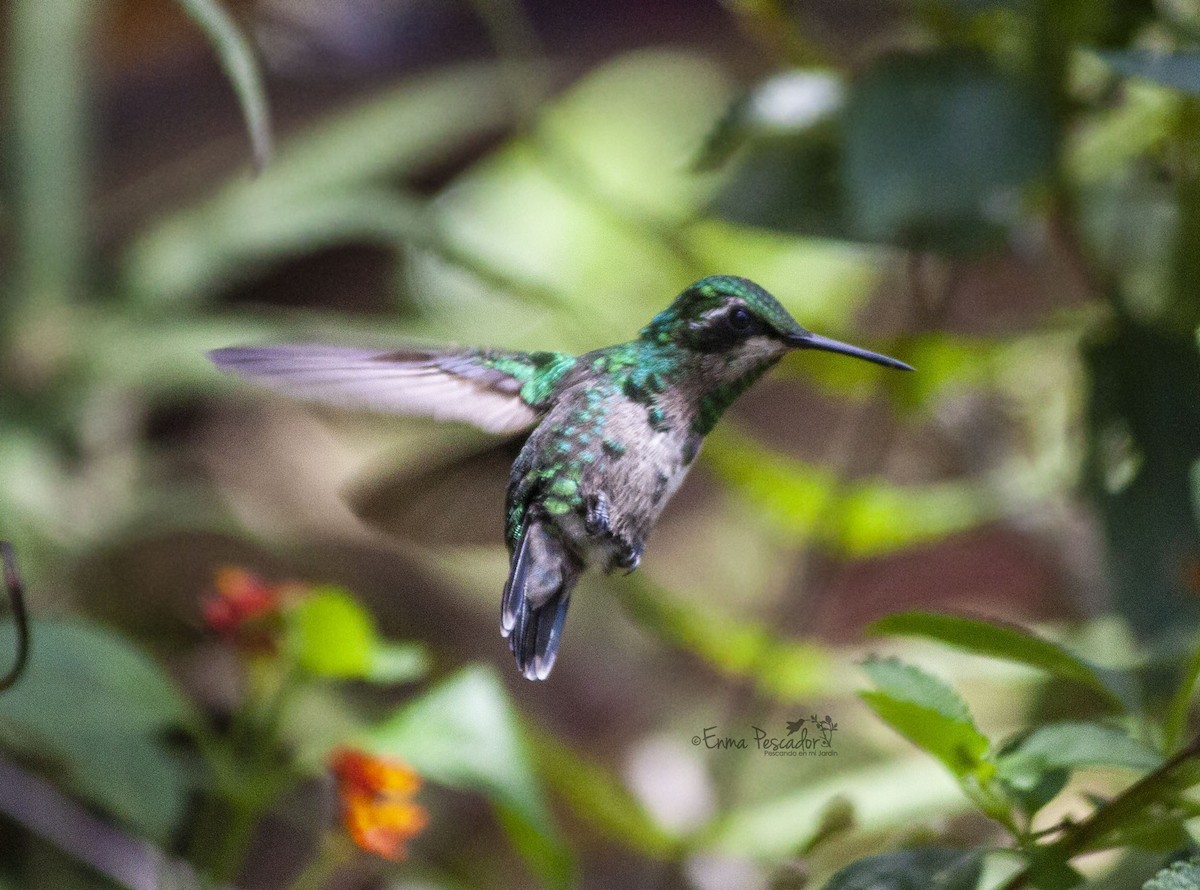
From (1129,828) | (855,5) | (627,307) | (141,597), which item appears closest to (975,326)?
(627,307)

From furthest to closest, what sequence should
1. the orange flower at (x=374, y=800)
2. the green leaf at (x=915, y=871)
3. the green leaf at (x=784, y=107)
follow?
the green leaf at (x=784, y=107) < the orange flower at (x=374, y=800) < the green leaf at (x=915, y=871)

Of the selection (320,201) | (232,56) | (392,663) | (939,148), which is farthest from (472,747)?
(320,201)

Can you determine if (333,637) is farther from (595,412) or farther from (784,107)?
(784,107)

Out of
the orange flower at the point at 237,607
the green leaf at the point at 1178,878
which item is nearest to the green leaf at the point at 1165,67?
the green leaf at the point at 1178,878

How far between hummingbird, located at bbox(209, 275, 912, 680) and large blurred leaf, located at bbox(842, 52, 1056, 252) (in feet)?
1.23

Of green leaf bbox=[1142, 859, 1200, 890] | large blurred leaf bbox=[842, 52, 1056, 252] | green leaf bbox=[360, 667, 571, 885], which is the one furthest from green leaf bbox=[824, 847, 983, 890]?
large blurred leaf bbox=[842, 52, 1056, 252]

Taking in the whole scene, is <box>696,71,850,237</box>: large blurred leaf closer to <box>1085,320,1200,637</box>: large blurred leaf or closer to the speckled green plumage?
<box>1085,320,1200,637</box>: large blurred leaf

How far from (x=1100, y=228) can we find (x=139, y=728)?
4.01 feet

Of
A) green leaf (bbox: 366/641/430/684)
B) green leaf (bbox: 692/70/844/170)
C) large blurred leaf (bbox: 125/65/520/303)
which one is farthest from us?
large blurred leaf (bbox: 125/65/520/303)

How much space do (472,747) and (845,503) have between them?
26.3 inches

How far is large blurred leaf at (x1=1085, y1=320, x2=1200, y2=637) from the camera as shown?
1.13 metres

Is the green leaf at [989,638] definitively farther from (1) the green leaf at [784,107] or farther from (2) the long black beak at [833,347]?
(1) the green leaf at [784,107]

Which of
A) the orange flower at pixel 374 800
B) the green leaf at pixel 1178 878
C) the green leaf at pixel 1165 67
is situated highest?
the green leaf at pixel 1165 67

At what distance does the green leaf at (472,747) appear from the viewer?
3.40 feet
